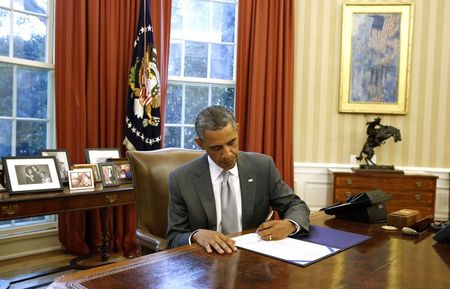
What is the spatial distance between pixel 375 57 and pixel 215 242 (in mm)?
3671

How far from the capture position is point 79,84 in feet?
11.4

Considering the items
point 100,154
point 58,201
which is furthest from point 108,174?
point 58,201

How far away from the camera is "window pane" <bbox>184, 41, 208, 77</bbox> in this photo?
4.32 meters

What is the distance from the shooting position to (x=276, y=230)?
1.43 m

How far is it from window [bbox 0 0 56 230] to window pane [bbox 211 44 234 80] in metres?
1.64

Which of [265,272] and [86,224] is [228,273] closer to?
[265,272]

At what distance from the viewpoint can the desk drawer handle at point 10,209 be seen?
2.51 m

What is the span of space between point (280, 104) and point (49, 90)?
7.44ft

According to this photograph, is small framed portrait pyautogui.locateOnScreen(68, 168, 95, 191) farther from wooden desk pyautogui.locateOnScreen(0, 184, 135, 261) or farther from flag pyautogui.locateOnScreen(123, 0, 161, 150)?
flag pyautogui.locateOnScreen(123, 0, 161, 150)

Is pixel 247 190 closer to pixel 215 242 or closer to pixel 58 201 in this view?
pixel 215 242

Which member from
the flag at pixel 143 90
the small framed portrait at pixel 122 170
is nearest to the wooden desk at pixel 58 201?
the small framed portrait at pixel 122 170

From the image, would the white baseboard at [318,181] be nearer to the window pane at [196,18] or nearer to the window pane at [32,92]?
the window pane at [196,18]

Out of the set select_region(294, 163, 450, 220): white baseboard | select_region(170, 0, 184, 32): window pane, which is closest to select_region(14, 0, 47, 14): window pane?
select_region(170, 0, 184, 32): window pane

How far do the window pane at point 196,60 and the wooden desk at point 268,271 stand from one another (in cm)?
324
